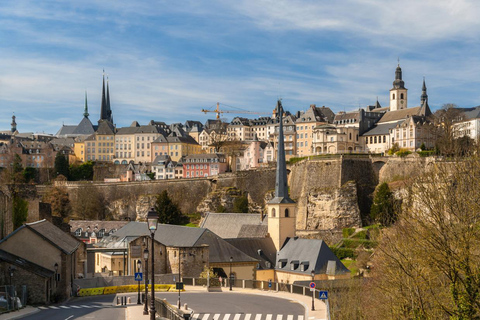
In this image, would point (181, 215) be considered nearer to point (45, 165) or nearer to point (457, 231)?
point (45, 165)

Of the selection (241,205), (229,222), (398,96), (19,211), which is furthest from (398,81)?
(19,211)

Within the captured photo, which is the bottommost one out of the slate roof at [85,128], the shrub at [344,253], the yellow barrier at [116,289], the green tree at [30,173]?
the shrub at [344,253]

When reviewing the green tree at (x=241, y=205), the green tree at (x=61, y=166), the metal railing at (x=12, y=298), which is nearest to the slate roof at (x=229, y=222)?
the green tree at (x=241, y=205)

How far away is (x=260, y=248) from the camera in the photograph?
52.1 metres

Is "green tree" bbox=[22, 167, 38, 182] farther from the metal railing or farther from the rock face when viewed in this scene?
the metal railing

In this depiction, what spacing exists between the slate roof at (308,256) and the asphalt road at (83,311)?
18.0 metres

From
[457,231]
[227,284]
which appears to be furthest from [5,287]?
[457,231]

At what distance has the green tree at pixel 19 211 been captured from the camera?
4016 centimetres

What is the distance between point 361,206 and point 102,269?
118 feet

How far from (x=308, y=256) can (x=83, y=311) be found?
23.5 metres

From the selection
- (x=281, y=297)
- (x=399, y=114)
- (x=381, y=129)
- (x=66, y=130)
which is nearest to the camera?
(x=281, y=297)

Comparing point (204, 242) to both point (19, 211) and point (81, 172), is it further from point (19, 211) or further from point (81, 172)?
point (81, 172)

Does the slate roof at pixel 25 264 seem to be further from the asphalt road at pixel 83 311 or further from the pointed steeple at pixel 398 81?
the pointed steeple at pixel 398 81

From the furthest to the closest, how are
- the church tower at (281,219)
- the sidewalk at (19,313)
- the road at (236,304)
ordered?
the church tower at (281,219), the road at (236,304), the sidewalk at (19,313)
